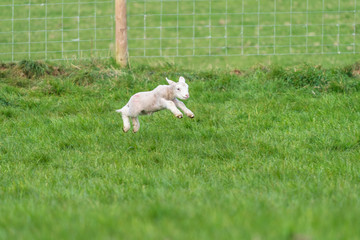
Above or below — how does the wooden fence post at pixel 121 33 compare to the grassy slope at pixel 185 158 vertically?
above

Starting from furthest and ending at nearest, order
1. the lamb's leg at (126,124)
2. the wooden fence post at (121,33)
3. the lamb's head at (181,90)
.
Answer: the wooden fence post at (121,33) → the lamb's leg at (126,124) → the lamb's head at (181,90)

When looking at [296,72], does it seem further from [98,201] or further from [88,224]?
[88,224]

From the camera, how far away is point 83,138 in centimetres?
625

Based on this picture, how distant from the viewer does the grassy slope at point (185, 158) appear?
9.50 ft

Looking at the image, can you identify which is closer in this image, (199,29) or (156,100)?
(156,100)

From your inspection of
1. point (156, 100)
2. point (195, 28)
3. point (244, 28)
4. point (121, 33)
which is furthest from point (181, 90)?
point (195, 28)

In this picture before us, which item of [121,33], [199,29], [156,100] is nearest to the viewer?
[156,100]

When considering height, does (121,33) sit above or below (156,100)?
above

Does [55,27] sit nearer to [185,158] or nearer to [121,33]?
[121,33]

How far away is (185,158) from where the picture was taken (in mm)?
5457

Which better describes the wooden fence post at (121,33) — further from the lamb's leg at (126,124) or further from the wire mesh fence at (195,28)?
the wire mesh fence at (195,28)

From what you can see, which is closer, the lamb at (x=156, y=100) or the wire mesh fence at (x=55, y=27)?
the lamb at (x=156, y=100)

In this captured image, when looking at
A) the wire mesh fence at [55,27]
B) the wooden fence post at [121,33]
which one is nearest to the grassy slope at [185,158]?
the wooden fence post at [121,33]

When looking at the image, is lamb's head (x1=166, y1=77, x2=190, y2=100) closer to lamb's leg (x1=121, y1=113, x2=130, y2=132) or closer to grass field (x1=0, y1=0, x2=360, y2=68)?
lamb's leg (x1=121, y1=113, x2=130, y2=132)
